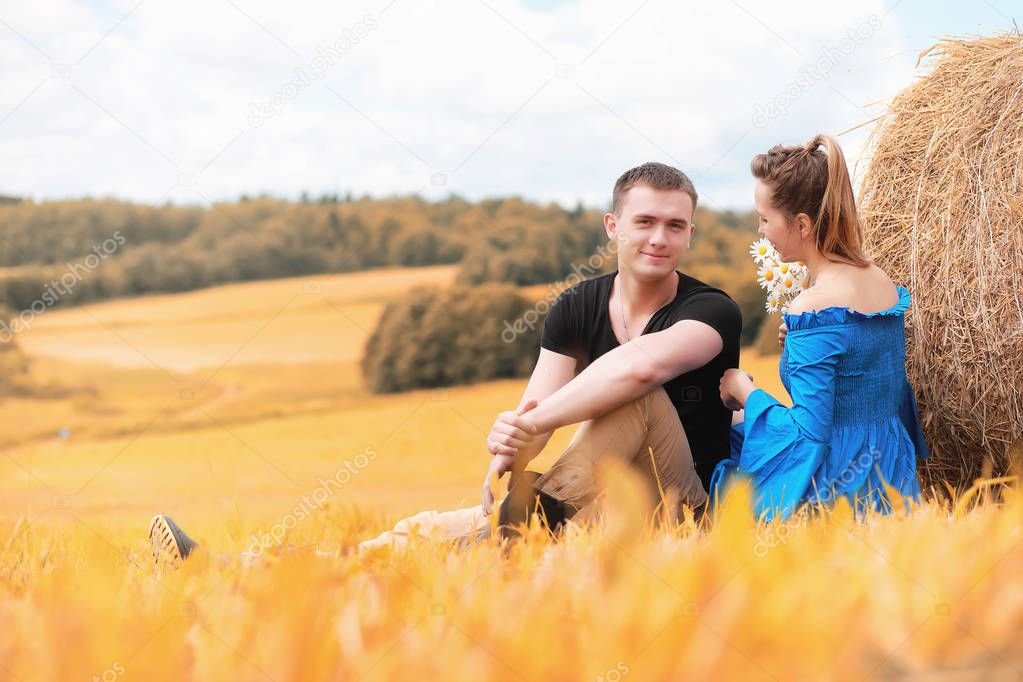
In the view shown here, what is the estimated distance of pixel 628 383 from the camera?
2.72 metres

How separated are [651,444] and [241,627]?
62.1 inches

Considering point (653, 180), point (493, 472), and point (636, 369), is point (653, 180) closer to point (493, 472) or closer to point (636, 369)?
point (636, 369)

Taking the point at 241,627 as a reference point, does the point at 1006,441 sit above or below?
above

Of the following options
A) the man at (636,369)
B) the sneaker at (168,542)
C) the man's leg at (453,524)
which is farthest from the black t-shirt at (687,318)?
the sneaker at (168,542)

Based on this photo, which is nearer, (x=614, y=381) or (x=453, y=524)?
(x=614, y=381)

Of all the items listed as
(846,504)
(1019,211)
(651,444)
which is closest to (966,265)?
(1019,211)

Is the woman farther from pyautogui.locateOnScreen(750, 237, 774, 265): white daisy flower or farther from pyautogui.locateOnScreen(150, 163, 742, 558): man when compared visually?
pyautogui.locateOnScreen(750, 237, 774, 265): white daisy flower

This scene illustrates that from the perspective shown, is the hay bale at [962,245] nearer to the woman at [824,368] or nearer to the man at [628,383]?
the woman at [824,368]

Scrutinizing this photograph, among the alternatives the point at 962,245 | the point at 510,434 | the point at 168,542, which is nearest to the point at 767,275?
the point at 962,245

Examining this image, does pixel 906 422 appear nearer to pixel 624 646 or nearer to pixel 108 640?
pixel 624 646

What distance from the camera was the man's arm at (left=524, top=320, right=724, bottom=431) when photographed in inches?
107

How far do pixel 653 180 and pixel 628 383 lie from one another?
0.81 m

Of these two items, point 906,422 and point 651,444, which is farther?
point 906,422

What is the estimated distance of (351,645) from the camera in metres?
1.50
